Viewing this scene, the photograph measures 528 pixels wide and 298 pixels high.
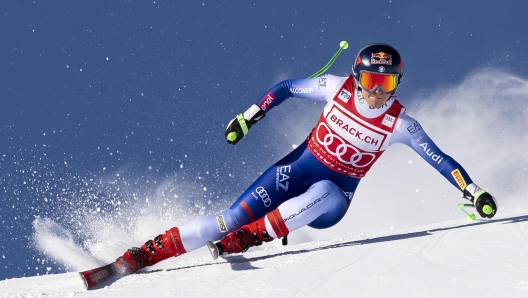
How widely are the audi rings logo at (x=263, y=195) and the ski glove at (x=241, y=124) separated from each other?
1.41ft

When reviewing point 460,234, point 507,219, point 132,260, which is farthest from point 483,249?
point 132,260

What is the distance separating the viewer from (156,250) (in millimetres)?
5242

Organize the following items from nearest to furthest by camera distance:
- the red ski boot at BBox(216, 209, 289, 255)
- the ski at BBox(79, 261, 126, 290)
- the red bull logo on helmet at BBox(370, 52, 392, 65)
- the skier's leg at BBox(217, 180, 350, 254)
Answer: the ski at BBox(79, 261, 126, 290) → the red ski boot at BBox(216, 209, 289, 255) → the skier's leg at BBox(217, 180, 350, 254) → the red bull logo on helmet at BBox(370, 52, 392, 65)

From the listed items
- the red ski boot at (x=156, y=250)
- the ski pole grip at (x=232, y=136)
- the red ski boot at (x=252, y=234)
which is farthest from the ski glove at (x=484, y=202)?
the red ski boot at (x=156, y=250)

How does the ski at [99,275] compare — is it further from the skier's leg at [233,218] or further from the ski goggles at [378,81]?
the ski goggles at [378,81]

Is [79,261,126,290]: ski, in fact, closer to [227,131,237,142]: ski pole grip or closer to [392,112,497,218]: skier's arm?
[227,131,237,142]: ski pole grip

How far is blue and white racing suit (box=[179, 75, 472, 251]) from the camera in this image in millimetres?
5449

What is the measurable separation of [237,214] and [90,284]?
1.40 metres

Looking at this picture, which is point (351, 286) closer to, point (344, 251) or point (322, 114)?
point (344, 251)

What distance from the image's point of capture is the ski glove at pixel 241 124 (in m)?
5.70

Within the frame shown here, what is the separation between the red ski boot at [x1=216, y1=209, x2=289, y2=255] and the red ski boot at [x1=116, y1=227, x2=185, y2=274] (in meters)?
0.41

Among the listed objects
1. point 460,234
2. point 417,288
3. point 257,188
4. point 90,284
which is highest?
point 257,188

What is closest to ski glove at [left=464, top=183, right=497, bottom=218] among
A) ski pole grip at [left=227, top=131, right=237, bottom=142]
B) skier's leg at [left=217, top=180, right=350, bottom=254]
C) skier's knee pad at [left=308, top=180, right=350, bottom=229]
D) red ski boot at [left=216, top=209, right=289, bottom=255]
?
skier's knee pad at [left=308, top=180, right=350, bottom=229]

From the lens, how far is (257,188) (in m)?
5.73
